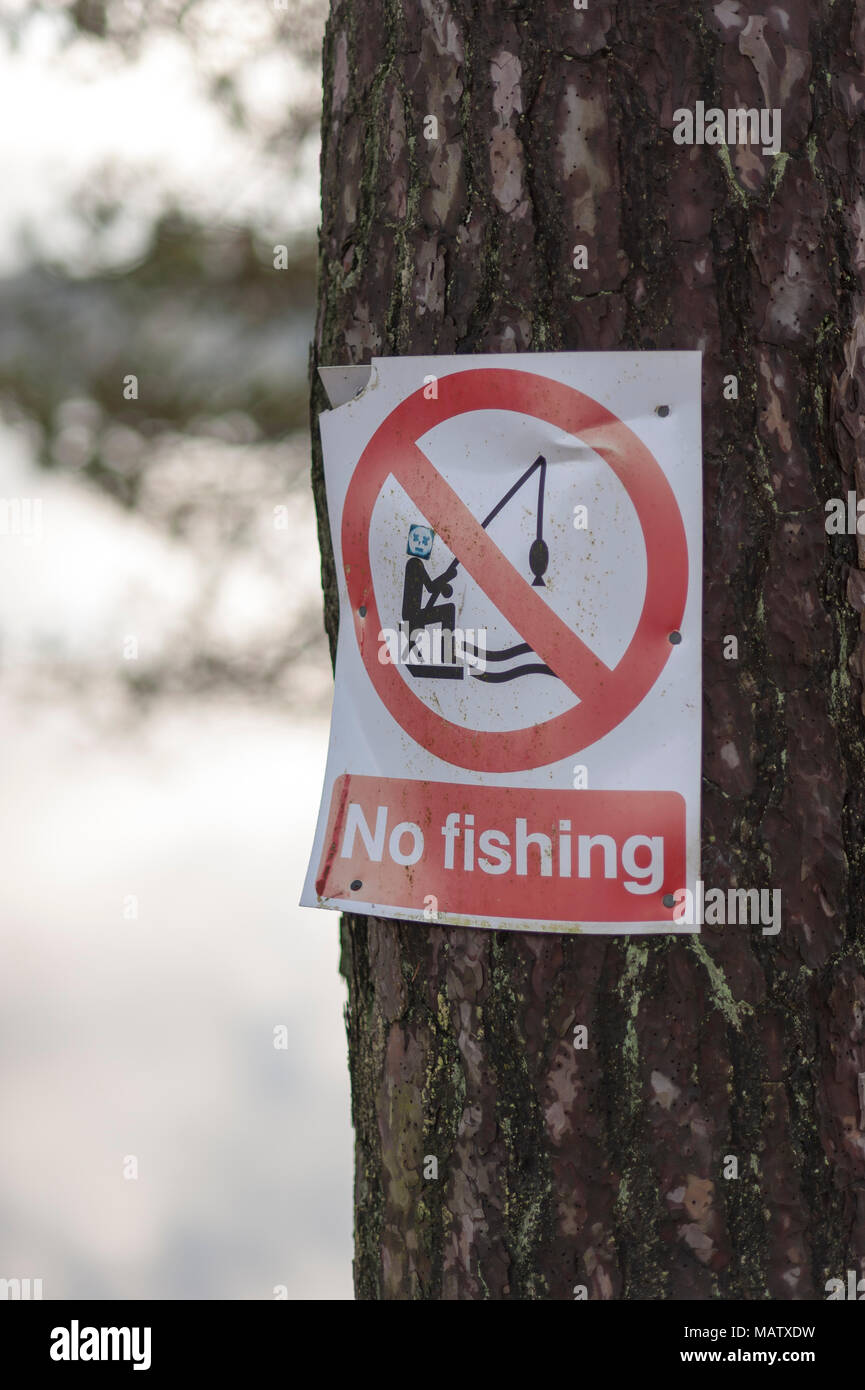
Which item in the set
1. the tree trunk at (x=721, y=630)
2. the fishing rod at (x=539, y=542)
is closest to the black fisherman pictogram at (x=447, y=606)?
the fishing rod at (x=539, y=542)

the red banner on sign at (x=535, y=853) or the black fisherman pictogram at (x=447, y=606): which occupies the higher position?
the black fisherman pictogram at (x=447, y=606)

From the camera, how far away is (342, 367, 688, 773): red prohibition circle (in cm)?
84

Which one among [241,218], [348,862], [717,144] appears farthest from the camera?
[241,218]

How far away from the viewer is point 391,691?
0.91m

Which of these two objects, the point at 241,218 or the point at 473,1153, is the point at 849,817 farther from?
the point at 241,218

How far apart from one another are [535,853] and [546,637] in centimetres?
17

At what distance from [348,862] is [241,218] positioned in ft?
5.52

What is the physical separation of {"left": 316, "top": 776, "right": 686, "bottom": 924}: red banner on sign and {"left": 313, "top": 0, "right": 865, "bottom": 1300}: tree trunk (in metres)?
0.03

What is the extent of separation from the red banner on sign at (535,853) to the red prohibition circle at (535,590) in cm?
4

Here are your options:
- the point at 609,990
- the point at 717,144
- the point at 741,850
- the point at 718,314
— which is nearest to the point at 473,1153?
the point at 609,990

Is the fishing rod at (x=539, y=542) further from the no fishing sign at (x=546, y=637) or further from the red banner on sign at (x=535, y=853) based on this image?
the red banner on sign at (x=535, y=853)

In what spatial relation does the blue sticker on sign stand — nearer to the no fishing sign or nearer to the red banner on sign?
the no fishing sign

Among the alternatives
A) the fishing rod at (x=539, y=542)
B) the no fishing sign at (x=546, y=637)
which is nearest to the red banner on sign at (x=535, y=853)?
the no fishing sign at (x=546, y=637)

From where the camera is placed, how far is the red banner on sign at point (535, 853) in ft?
2.75
